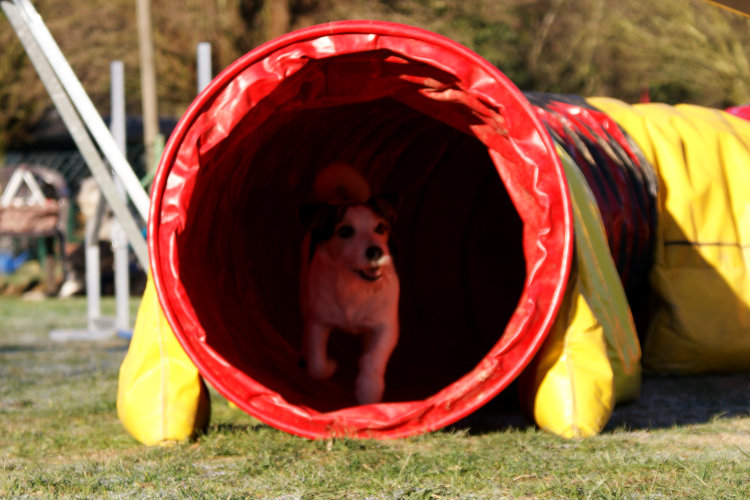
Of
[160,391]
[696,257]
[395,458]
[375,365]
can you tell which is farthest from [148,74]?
[395,458]

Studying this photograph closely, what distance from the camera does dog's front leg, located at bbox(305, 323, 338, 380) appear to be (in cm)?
543

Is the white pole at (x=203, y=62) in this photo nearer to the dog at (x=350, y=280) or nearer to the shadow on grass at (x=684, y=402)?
the dog at (x=350, y=280)

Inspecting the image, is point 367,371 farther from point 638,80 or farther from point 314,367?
point 638,80

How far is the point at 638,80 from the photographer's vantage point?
25.5 m

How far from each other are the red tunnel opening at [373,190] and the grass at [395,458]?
0.25 m

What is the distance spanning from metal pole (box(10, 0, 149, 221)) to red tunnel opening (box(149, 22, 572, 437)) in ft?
2.17

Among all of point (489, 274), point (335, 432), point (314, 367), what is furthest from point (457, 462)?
point (489, 274)

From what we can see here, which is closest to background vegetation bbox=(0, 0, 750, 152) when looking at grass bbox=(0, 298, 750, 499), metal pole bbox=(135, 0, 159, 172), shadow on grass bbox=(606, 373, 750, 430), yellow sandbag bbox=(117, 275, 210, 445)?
metal pole bbox=(135, 0, 159, 172)

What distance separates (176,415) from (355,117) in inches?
104

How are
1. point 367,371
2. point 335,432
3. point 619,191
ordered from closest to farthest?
point 335,432 → point 367,371 → point 619,191

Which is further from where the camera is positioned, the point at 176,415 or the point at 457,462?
the point at 176,415

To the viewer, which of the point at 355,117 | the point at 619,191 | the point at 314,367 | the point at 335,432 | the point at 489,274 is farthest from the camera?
the point at 489,274

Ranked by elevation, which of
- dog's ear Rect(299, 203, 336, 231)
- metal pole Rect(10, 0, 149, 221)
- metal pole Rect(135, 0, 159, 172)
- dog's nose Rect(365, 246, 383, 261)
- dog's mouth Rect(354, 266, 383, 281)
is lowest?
metal pole Rect(135, 0, 159, 172)

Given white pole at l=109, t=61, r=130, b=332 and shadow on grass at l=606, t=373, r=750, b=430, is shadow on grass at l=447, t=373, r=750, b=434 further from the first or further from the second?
white pole at l=109, t=61, r=130, b=332
